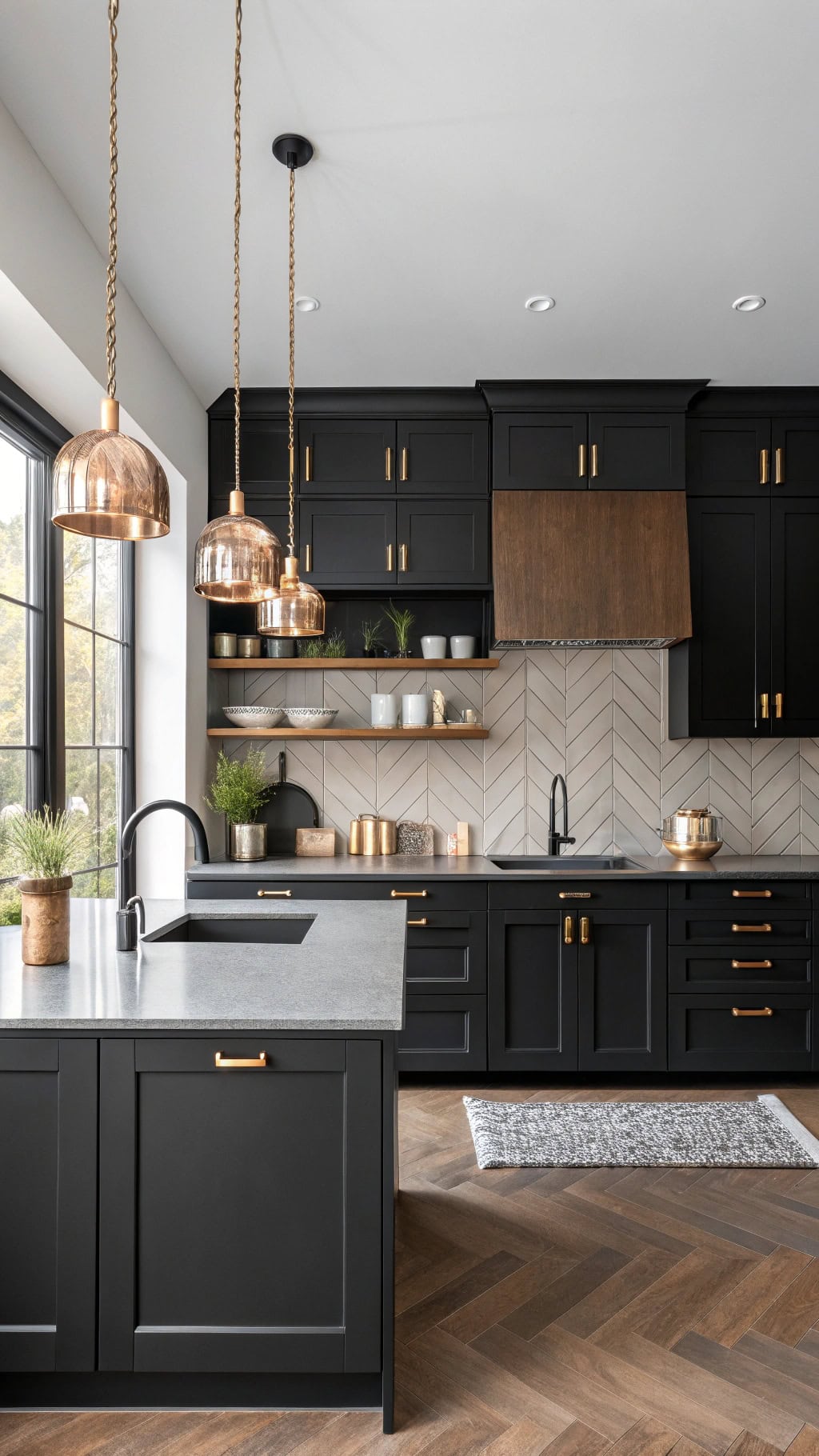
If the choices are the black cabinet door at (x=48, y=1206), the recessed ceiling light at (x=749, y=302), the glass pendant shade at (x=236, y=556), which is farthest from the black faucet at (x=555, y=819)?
the black cabinet door at (x=48, y=1206)

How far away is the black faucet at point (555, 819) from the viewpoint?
409 cm

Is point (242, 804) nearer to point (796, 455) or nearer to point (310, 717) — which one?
point (310, 717)

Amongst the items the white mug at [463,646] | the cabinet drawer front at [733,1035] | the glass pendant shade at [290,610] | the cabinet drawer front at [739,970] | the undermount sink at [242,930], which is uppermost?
the white mug at [463,646]

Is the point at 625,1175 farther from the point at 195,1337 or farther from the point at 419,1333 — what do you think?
the point at 195,1337

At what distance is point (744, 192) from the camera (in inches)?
101

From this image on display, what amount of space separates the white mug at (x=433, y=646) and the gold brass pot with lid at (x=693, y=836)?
127 centimetres

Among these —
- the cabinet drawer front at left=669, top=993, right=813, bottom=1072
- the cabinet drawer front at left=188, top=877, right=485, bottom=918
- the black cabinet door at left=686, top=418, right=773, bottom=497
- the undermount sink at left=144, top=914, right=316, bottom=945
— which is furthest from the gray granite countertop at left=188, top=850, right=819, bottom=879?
the black cabinet door at left=686, top=418, right=773, bottom=497

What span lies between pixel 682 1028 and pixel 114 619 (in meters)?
2.83

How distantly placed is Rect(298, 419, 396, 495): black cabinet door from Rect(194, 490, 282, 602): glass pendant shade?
2.06 metres

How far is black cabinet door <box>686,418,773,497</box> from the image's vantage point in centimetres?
398

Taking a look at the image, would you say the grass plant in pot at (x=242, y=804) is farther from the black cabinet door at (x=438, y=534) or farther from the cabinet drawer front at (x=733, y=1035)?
the cabinet drawer front at (x=733, y=1035)

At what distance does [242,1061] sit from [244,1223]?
1.02 ft

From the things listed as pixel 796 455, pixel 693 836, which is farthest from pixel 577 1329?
pixel 796 455

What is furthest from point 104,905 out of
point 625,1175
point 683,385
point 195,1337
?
point 683,385
